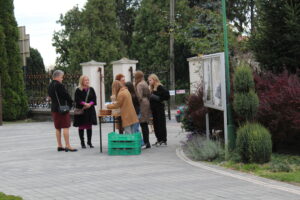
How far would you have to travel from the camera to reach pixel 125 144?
13.1m

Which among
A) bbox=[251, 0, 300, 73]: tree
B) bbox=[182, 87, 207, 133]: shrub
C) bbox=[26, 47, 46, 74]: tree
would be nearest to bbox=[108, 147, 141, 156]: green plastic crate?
bbox=[182, 87, 207, 133]: shrub

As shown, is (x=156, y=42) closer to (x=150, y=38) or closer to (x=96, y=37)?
(x=150, y=38)

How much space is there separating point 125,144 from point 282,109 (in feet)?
11.2

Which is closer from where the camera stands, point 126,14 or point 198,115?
point 198,115

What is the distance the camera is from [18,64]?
28.2m

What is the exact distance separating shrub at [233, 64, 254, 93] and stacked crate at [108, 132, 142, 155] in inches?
111

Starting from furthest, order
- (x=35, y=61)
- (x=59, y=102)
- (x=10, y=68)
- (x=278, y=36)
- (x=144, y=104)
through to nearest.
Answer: (x=35, y=61)
(x=10, y=68)
(x=144, y=104)
(x=59, y=102)
(x=278, y=36)

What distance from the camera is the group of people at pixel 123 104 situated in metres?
13.7

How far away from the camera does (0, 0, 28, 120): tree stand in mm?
27406

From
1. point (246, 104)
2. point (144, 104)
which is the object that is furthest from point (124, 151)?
point (246, 104)

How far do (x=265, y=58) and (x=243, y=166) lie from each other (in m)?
4.17

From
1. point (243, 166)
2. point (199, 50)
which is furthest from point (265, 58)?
point (199, 50)

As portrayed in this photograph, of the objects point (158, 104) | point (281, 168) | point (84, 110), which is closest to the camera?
point (281, 168)

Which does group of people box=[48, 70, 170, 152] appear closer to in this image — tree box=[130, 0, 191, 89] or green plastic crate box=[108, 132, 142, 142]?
green plastic crate box=[108, 132, 142, 142]
